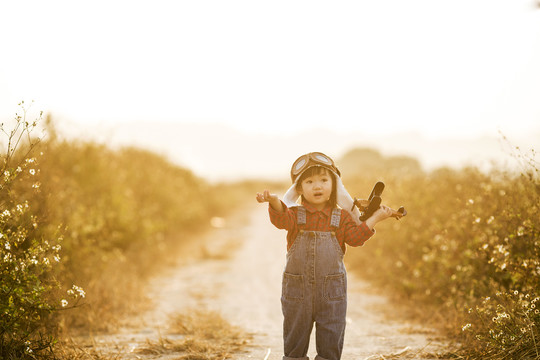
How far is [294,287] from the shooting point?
4531 mm

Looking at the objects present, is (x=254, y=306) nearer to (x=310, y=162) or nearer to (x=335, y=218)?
(x=335, y=218)

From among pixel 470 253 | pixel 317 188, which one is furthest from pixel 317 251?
pixel 470 253

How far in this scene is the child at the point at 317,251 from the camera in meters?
4.50

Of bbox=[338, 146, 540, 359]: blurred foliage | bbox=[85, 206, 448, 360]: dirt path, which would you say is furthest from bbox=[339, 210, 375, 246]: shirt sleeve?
bbox=[85, 206, 448, 360]: dirt path

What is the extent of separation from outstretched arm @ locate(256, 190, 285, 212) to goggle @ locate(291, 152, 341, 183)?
1.12 ft

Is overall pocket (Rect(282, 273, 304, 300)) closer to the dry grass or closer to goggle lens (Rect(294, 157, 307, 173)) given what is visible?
goggle lens (Rect(294, 157, 307, 173))

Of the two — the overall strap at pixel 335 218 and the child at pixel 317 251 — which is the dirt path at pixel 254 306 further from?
the overall strap at pixel 335 218

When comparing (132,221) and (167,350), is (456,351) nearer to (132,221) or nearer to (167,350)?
(167,350)

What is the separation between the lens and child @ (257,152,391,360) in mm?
4496

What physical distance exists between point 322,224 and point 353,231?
266 mm

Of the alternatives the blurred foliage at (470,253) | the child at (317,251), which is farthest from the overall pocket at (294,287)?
the blurred foliage at (470,253)

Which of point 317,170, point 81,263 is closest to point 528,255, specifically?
point 317,170

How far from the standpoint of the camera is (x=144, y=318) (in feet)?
24.6

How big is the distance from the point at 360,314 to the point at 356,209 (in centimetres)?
339
